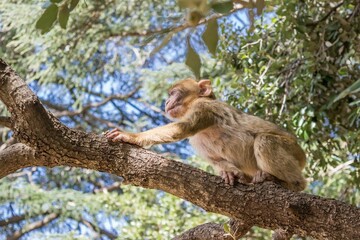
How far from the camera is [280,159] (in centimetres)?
385

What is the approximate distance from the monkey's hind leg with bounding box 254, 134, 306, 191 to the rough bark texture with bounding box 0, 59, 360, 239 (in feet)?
1.72

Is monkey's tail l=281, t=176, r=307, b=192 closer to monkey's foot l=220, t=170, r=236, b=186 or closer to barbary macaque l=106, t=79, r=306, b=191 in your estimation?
barbary macaque l=106, t=79, r=306, b=191

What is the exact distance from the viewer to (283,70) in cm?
524

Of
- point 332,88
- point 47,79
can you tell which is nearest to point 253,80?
point 332,88

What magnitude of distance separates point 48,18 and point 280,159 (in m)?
2.26

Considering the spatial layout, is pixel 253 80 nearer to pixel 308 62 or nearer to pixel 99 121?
pixel 308 62

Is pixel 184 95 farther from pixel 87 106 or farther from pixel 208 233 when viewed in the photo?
pixel 87 106

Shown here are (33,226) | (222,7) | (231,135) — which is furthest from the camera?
(33,226)

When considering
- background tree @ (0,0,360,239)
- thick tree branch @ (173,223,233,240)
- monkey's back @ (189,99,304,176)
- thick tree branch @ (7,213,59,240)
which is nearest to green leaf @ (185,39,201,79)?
background tree @ (0,0,360,239)

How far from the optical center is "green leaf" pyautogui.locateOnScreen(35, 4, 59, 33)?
1.85 metres

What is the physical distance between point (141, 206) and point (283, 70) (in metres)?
3.07

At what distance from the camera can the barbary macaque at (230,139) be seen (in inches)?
150

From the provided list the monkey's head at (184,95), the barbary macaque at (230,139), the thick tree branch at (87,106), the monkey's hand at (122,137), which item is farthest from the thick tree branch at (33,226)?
the monkey's hand at (122,137)

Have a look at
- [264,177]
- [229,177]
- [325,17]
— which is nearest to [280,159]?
[264,177]
